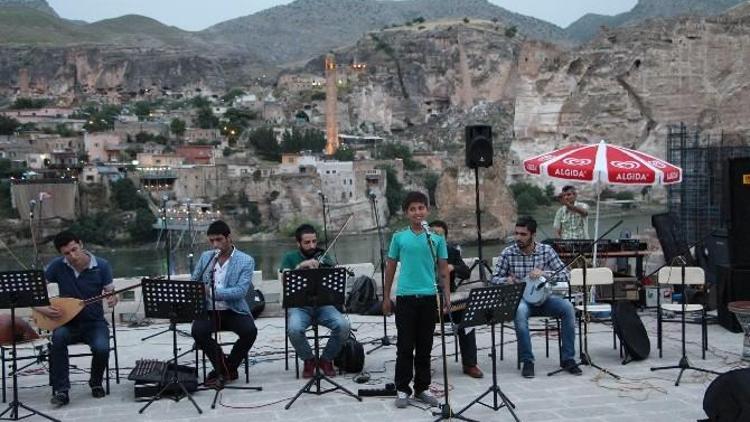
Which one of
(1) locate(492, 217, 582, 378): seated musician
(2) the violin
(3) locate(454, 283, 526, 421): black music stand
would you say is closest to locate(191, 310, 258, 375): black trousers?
(2) the violin

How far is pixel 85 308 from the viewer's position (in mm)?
5270

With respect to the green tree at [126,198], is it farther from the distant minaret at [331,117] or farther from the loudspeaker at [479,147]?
Answer: the loudspeaker at [479,147]

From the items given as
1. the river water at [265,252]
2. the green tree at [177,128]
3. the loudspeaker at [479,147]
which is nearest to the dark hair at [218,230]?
the loudspeaker at [479,147]

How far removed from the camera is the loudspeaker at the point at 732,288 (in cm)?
678

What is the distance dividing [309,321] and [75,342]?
160cm

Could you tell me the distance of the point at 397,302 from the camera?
4773 millimetres

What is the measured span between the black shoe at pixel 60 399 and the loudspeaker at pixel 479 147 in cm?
405

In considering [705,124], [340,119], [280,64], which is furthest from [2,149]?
[280,64]

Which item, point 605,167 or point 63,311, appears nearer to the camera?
point 63,311

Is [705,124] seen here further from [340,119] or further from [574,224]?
[574,224]

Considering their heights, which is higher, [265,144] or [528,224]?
[265,144]

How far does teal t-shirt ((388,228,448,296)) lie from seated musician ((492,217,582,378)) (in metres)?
1.22

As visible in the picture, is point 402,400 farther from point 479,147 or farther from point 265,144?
point 265,144

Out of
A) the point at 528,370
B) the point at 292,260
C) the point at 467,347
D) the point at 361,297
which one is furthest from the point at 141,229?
the point at 528,370
